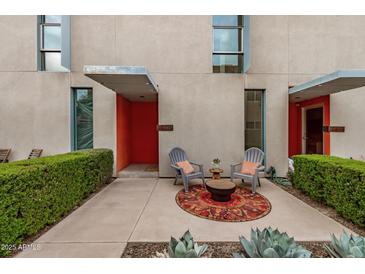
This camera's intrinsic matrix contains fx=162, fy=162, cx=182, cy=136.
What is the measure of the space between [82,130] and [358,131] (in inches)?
380

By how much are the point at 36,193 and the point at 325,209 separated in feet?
17.8

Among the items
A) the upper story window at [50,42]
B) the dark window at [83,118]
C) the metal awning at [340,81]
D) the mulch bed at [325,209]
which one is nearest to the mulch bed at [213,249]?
the mulch bed at [325,209]

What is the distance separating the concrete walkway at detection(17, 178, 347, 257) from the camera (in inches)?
91.3

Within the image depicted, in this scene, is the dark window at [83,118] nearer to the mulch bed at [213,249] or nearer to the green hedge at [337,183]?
the mulch bed at [213,249]

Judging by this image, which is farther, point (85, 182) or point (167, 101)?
point (167, 101)

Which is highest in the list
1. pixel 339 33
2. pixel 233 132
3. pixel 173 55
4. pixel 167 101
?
pixel 339 33

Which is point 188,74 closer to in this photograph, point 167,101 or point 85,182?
point 167,101

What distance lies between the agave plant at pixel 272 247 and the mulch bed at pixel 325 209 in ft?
6.19

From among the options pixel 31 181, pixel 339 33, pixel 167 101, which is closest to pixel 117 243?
pixel 31 181

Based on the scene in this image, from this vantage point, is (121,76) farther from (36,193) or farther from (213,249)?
(213,249)

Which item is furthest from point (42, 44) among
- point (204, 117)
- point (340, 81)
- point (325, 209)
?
point (325, 209)

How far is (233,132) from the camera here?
5.50 meters

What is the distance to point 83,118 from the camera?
5.58 metres

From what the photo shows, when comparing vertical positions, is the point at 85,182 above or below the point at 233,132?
below
